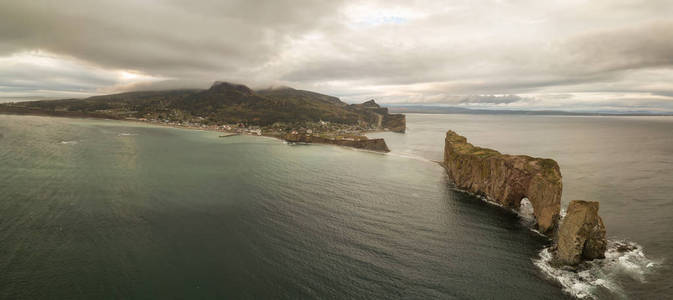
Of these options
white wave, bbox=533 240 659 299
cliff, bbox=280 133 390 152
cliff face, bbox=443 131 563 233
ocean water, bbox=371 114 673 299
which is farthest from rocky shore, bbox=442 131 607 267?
cliff, bbox=280 133 390 152

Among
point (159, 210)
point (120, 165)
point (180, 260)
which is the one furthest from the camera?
point (120, 165)

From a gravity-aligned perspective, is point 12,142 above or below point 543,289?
above

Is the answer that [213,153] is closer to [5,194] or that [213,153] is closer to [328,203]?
[5,194]

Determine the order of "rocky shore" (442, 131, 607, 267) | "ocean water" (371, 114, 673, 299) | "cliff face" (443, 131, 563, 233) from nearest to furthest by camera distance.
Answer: "ocean water" (371, 114, 673, 299), "rocky shore" (442, 131, 607, 267), "cliff face" (443, 131, 563, 233)

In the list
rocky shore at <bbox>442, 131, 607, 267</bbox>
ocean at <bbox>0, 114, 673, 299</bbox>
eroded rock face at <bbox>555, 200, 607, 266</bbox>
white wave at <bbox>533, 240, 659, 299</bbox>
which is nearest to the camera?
ocean at <bbox>0, 114, 673, 299</bbox>

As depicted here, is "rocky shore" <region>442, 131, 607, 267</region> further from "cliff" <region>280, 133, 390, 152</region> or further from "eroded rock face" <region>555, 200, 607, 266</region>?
"cliff" <region>280, 133, 390, 152</region>

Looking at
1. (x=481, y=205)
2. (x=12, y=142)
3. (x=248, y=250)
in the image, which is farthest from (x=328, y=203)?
(x=12, y=142)

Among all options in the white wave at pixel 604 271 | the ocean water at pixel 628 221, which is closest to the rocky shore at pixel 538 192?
the white wave at pixel 604 271
